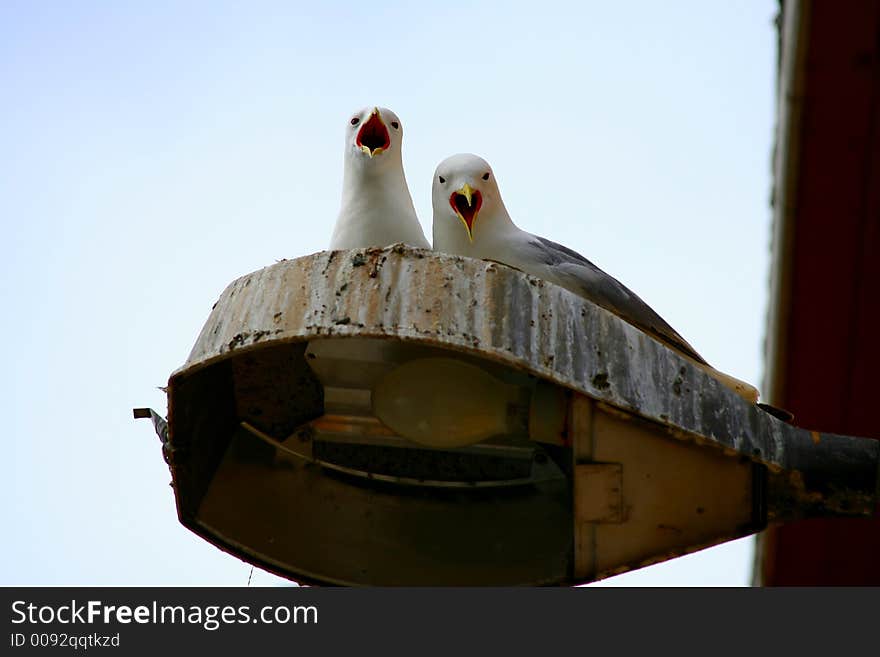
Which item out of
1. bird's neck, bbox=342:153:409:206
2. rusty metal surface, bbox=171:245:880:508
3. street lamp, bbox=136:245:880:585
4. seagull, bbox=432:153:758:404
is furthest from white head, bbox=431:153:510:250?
rusty metal surface, bbox=171:245:880:508

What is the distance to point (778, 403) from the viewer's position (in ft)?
12.2

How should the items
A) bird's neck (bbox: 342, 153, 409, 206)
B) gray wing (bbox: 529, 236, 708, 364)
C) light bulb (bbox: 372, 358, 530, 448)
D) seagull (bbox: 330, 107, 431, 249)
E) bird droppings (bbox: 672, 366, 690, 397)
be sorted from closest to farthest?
bird droppings (bbox: 672, 366, 690, 397) → light bulb (bbox: 372, 358, 530, 448) → gray wing (bbox: 529, 236, 708, 364) → seagull (bbox: 330, 107, 431, 249) → bird's neck (bbox: 342, 153, 409, 206)

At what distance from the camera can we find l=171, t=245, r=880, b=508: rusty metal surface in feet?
9.33

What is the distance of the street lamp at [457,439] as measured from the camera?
114 inches

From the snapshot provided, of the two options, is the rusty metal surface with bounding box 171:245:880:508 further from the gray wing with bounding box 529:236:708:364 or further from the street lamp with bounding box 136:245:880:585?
the gray wing with bounding box 529:236:708:364

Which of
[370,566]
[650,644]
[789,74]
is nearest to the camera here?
[650,644]

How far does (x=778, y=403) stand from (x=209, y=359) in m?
1.52

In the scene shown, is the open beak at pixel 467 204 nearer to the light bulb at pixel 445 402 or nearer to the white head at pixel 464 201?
the white head at pixel 464 201

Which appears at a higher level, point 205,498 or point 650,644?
point 205,498

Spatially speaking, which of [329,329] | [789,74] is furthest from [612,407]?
[789,74]

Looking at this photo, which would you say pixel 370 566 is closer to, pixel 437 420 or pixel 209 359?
pixel 437 420

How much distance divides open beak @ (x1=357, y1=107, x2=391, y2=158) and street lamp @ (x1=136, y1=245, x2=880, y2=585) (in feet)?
2.90

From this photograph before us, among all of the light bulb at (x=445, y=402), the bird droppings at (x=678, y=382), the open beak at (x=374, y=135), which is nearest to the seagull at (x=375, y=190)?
the open beak at (x=374, y=135)

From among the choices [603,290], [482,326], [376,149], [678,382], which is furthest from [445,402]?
[376,149]
